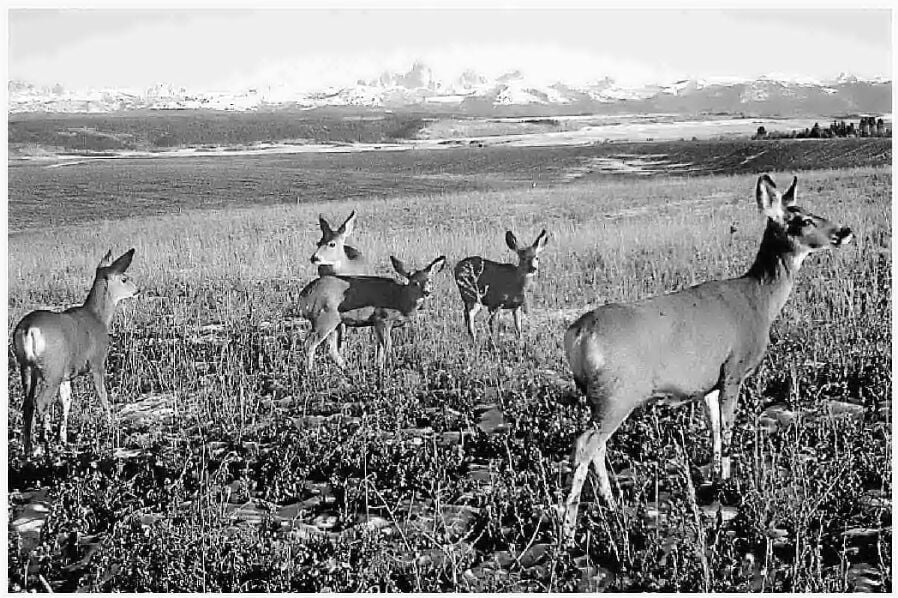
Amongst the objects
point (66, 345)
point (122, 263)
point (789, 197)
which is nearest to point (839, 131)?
point (789, 197)

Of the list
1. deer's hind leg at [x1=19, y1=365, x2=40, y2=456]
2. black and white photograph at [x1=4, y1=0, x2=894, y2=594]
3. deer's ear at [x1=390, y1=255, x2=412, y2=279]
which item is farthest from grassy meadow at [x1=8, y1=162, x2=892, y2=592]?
deer's hind leg at [x1=19, y1=365, x2=40, y2=456]

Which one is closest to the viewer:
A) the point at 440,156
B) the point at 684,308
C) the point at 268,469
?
the point at 684,308

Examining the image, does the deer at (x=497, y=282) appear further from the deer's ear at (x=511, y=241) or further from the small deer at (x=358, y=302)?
the small deer at (x=358, y=302)

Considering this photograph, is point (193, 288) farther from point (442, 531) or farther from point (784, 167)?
point (784, 167)

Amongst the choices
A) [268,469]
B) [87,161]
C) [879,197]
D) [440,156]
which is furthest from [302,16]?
[879,197]

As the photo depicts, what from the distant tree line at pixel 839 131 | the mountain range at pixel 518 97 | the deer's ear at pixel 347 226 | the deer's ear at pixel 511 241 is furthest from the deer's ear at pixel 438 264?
the distant tree line at pixel 839 131

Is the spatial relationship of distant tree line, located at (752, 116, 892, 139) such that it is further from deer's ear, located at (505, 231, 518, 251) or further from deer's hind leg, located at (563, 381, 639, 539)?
deer's hind leg, located at (563, 381, 639, 539)
